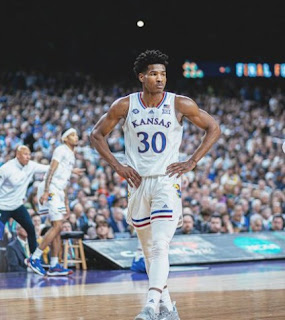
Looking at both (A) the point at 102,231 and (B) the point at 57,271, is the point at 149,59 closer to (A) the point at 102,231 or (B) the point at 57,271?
(B) the point at 57,271

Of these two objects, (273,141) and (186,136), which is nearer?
(186,136)

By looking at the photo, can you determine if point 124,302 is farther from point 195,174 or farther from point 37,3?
point 37,3

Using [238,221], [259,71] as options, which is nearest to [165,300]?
[238,221]

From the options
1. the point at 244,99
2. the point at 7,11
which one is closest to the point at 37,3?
the point at 7,11

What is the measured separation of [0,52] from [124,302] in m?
25.8

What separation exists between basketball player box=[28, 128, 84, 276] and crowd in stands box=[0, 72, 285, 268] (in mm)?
1135

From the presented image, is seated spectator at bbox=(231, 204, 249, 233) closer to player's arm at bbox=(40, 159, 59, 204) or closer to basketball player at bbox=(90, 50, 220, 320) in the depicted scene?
player's arm at bbox=(40, 159, 59, 204)

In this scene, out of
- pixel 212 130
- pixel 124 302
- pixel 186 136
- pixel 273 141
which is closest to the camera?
pixel 212 130

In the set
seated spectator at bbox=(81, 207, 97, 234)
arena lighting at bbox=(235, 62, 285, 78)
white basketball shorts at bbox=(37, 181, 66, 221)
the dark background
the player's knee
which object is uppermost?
the dark background

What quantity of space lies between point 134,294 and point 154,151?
2509 mm

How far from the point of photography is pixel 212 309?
6.79m

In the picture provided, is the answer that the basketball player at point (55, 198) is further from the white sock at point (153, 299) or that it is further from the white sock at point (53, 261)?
the white sock at point (153, 299)

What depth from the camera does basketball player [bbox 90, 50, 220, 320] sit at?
6176mm

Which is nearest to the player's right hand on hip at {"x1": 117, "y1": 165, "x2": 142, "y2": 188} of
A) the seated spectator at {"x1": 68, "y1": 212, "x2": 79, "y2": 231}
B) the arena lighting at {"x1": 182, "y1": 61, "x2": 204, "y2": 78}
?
the seated spectator at {"x1": 68, "y1": 212, "x2": 79, "y2": 231}
